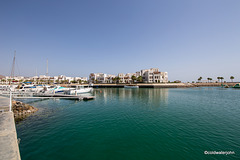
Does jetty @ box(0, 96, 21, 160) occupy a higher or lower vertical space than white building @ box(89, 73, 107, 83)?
lower

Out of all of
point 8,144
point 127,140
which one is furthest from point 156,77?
point 8,144

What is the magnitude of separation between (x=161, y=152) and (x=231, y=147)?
5.79m

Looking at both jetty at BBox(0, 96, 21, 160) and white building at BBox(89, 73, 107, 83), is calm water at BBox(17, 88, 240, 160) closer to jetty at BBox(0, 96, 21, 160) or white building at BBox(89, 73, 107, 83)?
jetty at BBox(0, 96, 21, 160)

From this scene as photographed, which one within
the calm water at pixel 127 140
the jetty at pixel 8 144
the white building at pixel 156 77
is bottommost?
the calm water at pixel 127 140

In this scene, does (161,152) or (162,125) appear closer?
(161,152)

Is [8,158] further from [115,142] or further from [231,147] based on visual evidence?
[231,147]

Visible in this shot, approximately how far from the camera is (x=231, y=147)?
24.7 ft

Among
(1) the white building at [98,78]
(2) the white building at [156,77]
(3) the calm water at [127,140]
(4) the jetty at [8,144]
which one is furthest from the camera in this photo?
(1) the white building at [98,78]

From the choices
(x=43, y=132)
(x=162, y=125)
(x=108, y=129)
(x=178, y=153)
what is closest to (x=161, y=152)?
(x=178, y=153)

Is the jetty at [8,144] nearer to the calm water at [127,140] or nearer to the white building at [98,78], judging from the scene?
the calm water at [127,140]

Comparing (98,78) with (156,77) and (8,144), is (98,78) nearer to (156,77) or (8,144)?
(156,77)

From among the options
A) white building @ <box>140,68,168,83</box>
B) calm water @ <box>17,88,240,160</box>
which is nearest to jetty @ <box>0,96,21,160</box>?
calm water @ <box>17,88,240,160</box>

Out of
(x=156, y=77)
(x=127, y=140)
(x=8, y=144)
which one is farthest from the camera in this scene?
(x=156, y=77)

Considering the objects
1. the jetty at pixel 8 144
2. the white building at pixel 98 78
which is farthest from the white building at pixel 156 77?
the jetty at pixel 8 144
